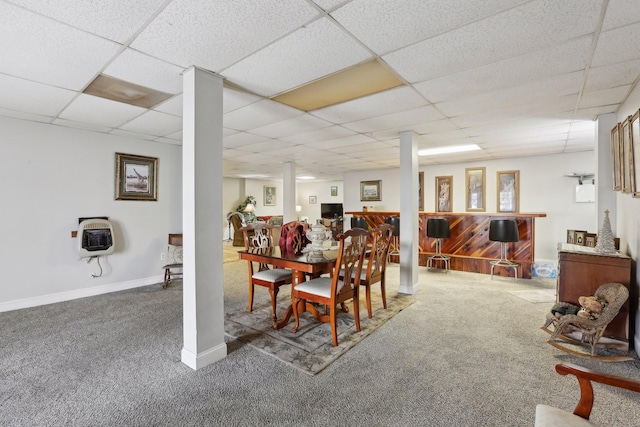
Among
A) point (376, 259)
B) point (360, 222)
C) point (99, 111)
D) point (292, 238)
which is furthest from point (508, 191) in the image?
point (99, 111)

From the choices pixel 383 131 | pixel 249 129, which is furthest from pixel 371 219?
pixel 249 129

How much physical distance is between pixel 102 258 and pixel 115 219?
0.60 metres

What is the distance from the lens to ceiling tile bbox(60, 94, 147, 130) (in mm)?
3035

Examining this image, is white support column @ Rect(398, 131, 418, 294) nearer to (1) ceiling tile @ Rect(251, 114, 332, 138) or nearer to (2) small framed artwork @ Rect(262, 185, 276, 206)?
(1) ceiling tile @ Rect(251, 114, 332, 138)

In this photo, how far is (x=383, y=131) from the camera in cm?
418

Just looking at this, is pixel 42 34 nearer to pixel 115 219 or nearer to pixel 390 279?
pixel 115 219

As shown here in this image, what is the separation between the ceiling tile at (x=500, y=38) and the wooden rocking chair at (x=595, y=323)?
2143 millimetres

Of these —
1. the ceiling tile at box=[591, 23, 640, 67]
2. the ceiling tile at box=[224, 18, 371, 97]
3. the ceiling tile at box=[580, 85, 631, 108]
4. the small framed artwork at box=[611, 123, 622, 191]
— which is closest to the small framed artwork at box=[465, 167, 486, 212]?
the small framed artwork at box=[611, 123, 622, 191]

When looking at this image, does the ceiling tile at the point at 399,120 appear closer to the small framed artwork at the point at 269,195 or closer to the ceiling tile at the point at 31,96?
the ceiling tile at the point at 31,96

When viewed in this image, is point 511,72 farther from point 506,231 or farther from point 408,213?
point 506,231

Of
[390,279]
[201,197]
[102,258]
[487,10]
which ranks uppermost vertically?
[487,10]

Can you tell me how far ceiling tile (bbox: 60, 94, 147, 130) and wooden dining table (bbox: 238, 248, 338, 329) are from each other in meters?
2.10

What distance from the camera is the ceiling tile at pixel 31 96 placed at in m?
2.59

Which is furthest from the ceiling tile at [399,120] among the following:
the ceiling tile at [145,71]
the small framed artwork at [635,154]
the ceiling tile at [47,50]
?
the ceiling tile at [47,50]
